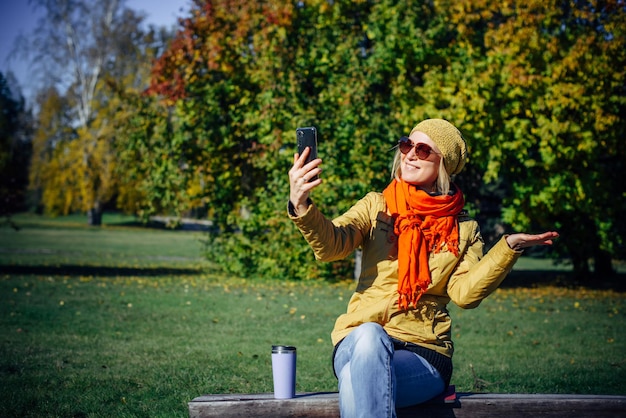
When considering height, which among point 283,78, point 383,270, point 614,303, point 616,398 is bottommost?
point 614,303

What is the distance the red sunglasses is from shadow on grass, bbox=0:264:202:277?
43.9ft

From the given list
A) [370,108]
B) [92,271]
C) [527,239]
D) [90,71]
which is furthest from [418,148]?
[90,71]

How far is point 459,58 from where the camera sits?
1491 centimetres

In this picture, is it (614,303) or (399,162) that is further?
(614,303)

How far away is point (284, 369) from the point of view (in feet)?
10.5

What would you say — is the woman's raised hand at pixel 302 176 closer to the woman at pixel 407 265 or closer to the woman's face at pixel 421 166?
the woman at pixel 407 265

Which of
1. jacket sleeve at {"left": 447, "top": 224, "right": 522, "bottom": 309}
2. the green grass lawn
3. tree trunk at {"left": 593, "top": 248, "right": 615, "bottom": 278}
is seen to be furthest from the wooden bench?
tree trunk at {"left": 593, "top": 248, "right": 615, "bottom": 278}

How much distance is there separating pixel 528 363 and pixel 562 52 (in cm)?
911

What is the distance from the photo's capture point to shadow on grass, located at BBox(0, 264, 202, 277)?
1566cm

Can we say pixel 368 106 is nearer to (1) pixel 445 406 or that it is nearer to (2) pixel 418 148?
(2) pixel 418 148

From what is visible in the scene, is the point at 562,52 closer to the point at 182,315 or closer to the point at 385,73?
the point at 385,73

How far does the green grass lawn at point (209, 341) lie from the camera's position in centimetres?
545

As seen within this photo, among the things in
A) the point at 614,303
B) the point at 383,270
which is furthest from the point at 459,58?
the point at 383,270

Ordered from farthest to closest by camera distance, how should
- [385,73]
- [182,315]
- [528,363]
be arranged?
[385,73], [182,315], [528,363]
